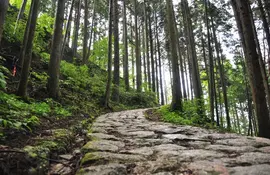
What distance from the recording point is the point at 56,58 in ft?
23.7

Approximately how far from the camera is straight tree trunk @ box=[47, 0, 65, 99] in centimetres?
689

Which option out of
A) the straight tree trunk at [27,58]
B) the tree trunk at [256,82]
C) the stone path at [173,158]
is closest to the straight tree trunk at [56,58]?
the straight tree trunk at [27,58]

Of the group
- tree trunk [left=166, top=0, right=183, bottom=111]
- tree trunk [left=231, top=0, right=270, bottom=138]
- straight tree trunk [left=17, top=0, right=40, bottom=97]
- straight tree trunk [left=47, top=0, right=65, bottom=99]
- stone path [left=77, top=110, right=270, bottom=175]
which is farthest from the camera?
tree trunk [left=166, top=0, right=183, bottom=111]

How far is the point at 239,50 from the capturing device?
72.1ft

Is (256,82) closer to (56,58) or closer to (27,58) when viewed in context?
(27,58)

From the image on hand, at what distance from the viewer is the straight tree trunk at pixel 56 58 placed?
6.89 m

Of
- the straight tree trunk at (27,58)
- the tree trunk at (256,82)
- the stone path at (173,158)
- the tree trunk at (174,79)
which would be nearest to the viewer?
the stone path at (173,158)

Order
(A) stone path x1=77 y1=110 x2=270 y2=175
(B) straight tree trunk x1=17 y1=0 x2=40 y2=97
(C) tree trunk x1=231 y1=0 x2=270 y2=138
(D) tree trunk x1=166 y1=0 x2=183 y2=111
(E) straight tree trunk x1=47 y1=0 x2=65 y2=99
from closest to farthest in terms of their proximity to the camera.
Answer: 1. (A) stone path x1=77 y1=110 x2=270 y2=175
2. (C) tree trunk x1=231 y1=0 x2=270 y2=138
3. (B) straight tree trunk x1=17 y1=0 x2=40 y2=97
4. (E) straight tree trunk x1=47 y1=0 x2=65 y2=99
5. (D) tree trunk x1=166 y1=0 x2=183 y2=111

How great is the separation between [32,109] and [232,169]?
13.2ft

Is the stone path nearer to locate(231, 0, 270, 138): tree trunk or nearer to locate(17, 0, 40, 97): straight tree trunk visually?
locate(231, 0, 270, 138): tree trunk

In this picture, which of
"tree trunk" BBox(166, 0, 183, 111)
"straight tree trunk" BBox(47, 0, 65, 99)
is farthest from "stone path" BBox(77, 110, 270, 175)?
"tree trunk" BBox(166, 0, 183, 111)

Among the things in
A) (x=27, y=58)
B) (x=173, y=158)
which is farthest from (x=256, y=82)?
(x=27, y=58)

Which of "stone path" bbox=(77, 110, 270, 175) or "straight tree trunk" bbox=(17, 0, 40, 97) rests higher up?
"straight tree trunk" bbox=(17, 0, 40, 97)

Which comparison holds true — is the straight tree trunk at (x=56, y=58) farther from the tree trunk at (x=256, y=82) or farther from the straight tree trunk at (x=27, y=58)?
the tree trunk at (x=256, y=82)
